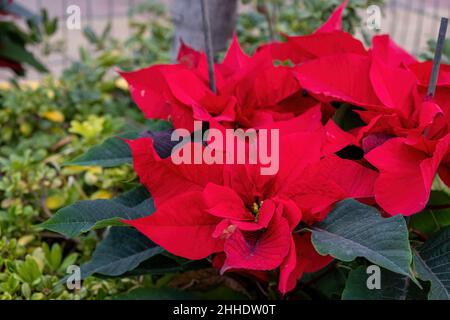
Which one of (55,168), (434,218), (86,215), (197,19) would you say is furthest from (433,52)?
(86,215)

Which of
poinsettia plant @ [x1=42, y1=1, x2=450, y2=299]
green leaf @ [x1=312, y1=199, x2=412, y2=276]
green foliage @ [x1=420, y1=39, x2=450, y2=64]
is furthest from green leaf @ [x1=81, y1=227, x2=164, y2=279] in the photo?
green foliage @ [x1=420, y1=39, x2=450, y2=64]

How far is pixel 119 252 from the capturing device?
761 mm

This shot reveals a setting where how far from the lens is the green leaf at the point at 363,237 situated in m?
0.56

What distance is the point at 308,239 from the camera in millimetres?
668

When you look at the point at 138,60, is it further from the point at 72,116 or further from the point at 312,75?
the point at 312,75

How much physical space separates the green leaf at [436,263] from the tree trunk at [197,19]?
755 mm

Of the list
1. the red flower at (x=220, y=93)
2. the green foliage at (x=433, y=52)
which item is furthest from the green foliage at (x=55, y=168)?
the green foliage at (x=433, y=52)

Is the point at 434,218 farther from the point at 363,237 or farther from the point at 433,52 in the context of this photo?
the point at 433,52

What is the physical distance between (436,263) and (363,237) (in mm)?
107

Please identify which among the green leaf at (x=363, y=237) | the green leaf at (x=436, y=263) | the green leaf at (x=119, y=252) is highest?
the green leaf at (x=363, y=237)

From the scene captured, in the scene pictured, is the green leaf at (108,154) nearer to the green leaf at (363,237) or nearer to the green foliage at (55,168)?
the green foliage at (55,168)
